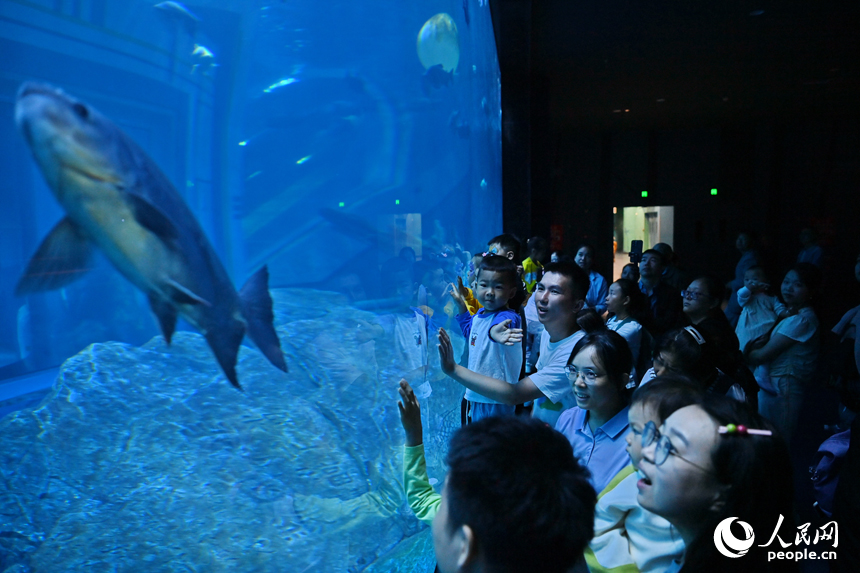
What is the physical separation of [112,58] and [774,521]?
1787mm

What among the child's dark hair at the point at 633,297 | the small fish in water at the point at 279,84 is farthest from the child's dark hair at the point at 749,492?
the child's dark hair at the point at 633,297

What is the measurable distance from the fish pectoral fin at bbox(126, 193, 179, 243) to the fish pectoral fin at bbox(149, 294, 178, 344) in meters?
0.14

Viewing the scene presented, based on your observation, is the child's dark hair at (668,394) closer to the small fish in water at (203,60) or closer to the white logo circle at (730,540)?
the white logo circle at (730,540)

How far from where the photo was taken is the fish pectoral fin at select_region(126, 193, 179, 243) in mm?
1122

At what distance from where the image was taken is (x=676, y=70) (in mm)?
10789

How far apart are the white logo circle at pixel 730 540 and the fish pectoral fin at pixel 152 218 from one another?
4.50ft

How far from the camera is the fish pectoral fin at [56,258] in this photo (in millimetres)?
1067

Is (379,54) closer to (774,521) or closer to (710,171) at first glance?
(774,521)

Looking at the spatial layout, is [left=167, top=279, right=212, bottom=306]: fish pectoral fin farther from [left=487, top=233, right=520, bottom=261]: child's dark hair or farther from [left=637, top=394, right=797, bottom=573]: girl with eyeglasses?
[left=487, top=233, right=520, bottom=261]: child's dark hair

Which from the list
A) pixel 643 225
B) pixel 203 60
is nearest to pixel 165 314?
pixel 203 60

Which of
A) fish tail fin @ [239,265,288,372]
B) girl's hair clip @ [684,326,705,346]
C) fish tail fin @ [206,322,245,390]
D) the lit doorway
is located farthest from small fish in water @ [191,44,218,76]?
the lit doorway

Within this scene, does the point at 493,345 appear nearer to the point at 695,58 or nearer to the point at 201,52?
the point at 201,52

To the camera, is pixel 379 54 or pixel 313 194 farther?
pixel 379 54

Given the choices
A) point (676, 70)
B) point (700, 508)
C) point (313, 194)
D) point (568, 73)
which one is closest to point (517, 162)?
point (568, 73)
